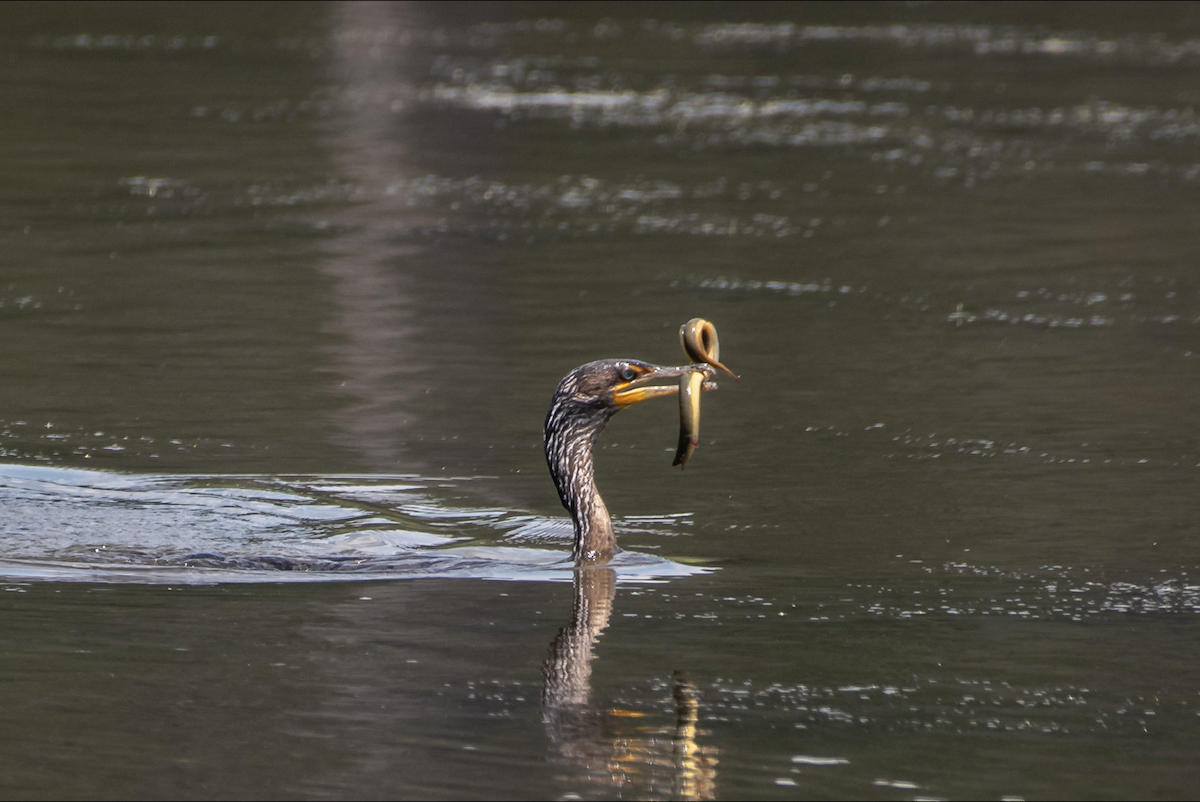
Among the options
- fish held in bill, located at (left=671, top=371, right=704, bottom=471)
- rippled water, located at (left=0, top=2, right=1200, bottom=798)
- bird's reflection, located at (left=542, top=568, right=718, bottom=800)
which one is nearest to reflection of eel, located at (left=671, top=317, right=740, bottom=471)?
fish held in bill, located at (left=671, top=371, right=704, bottom=471)

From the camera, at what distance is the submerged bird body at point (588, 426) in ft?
29.2

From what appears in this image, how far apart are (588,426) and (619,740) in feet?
9.31

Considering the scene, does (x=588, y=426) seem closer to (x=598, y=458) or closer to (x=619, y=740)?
(x=598, y=458)

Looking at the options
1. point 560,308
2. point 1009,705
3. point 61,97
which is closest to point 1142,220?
point 560,308

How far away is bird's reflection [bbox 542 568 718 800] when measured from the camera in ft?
19.9

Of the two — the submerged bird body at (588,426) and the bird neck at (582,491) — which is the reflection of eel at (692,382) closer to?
the submerged bird body at (588,426)

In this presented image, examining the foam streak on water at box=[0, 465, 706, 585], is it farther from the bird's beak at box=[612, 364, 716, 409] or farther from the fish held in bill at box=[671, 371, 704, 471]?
the bird's beak at box=[612, 364, 716, 409]

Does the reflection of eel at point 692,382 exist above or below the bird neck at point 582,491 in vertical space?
above

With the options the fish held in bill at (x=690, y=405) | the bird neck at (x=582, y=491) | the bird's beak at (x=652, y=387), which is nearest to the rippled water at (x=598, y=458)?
the bird neck at (x=582, y=491)

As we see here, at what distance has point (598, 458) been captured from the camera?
11.0m

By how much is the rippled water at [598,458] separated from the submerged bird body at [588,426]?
0.24 meters

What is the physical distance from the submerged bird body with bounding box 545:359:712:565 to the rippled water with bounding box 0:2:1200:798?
0.79 feet

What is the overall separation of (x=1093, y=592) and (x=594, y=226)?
11.2m

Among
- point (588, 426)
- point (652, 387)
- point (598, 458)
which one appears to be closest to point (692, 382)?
point (652, 387)
